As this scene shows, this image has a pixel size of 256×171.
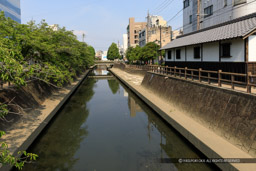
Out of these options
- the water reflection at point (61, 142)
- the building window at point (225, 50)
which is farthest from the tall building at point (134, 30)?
the building window at point (225, 50)

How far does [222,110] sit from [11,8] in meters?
90.5

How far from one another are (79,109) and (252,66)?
54.8ft

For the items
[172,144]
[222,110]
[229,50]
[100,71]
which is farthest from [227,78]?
[100,71]

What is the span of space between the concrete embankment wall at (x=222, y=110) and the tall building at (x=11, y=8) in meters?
77.7

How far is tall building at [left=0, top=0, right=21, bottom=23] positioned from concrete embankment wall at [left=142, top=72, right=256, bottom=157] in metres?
77.7

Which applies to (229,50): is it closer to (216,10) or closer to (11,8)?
(216,10)

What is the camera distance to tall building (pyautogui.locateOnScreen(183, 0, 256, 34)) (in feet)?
94.2

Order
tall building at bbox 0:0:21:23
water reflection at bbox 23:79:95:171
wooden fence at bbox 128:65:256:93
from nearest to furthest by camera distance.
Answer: wooden fence at bbox 128:65:256:93 → water reflection at bbox 23:79:95:171 → tall building at bbox 0:0:21:23

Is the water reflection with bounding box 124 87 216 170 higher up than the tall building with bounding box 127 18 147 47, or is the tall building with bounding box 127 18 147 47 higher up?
the tall building with bounding box 127 18 147 47

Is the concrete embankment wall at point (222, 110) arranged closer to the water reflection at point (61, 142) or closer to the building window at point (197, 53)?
the building window at point (197, 53)

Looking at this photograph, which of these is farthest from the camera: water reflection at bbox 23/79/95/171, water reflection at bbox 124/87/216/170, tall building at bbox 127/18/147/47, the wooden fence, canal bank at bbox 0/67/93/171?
tall building at bbox 127/18/147/47

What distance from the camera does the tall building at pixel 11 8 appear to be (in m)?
73.7

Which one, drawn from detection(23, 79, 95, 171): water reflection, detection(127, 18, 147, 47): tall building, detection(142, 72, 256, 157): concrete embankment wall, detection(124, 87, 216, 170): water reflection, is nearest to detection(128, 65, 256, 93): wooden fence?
detection(142, 72, 256, 157): concrete embankment wall

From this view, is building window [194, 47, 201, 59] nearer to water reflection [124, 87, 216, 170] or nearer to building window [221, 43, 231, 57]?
building window [221, 43, 231, 57]
